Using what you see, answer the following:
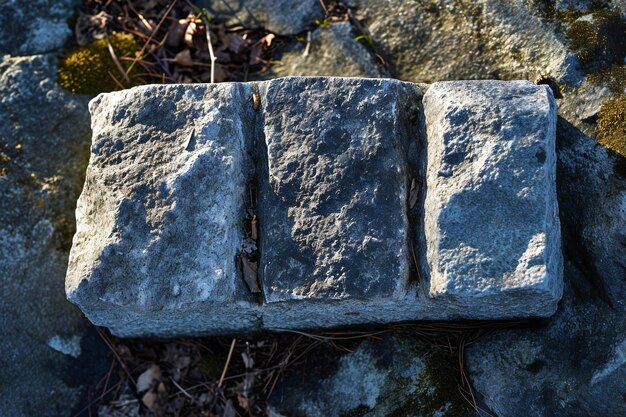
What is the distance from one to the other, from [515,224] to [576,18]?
940 mm

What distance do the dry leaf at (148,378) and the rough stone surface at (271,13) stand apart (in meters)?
1.48

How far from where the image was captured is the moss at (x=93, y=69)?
8.27ft

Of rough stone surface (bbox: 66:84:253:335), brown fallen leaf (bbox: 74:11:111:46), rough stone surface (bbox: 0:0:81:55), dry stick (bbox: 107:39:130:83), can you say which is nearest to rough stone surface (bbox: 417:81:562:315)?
rough stone surface (bbox: 66:84:253:335)

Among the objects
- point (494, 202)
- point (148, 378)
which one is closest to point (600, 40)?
point (494, 202)

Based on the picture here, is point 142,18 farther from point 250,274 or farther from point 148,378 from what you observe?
point 148,378

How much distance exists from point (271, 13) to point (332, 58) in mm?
356

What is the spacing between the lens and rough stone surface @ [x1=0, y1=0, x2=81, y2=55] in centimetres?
255

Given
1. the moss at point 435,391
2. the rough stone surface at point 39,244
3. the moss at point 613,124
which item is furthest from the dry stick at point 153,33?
the moss at point 613,124

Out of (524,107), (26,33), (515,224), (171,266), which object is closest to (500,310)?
(515,224)

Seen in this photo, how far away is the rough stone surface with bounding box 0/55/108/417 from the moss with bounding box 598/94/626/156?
6.39ft

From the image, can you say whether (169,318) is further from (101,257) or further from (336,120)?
(336,120)

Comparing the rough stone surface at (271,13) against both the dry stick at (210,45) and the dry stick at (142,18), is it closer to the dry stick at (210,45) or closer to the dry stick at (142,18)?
the dry stick at (210,45)

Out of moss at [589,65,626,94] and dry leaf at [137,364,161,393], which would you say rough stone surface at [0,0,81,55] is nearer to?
dry leaf at [137,364,161,393]

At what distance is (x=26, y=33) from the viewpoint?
2.57 m
